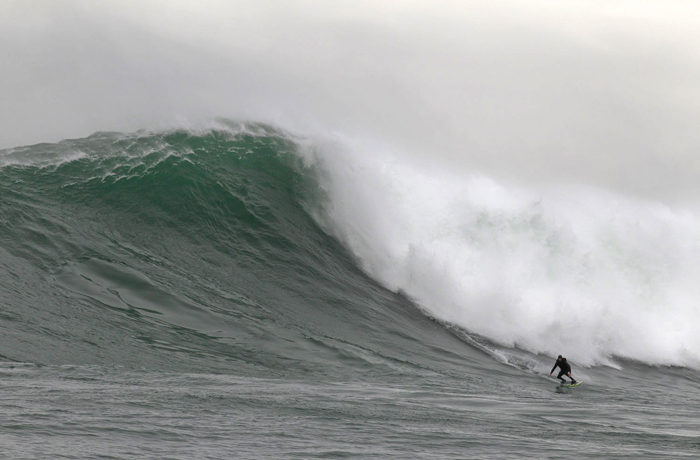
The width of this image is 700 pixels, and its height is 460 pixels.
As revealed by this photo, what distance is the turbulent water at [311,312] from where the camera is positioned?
9.71 metres

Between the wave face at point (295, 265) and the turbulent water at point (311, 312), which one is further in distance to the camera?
the wave face at point (295, 265)

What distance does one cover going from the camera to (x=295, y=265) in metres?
19.8

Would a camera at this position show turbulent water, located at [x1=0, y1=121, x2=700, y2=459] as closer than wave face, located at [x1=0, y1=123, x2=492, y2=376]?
Yes

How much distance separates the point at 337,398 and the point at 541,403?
330 centimetres

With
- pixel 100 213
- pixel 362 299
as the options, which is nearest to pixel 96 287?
pixel 100 213

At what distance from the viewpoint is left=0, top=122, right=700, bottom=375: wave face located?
14.6 metres

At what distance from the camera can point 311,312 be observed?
17.5 meters

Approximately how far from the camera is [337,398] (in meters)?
11.4

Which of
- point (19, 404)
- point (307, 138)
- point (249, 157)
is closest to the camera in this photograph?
point (19, 404)

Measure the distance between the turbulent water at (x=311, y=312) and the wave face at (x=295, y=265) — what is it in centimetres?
7

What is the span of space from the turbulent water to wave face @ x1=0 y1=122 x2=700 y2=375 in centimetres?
7

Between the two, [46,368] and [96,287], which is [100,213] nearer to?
[96,287]

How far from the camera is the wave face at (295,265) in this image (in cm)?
1464

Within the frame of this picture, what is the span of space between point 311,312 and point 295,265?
2.49m
